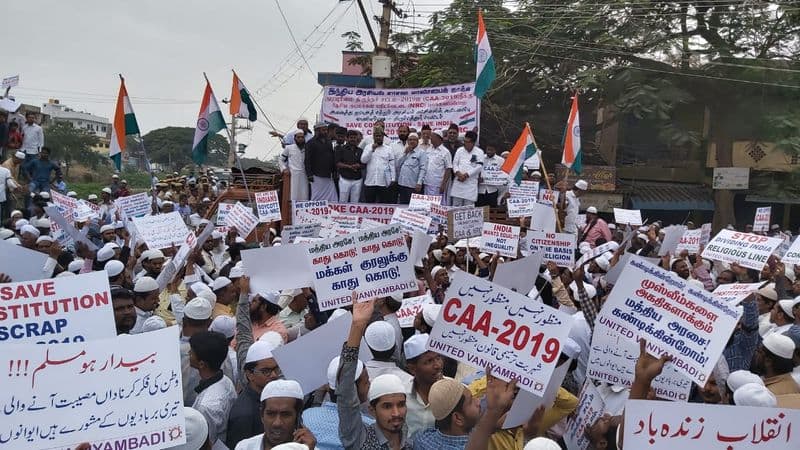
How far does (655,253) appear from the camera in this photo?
1123 cm

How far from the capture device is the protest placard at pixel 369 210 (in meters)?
11.5

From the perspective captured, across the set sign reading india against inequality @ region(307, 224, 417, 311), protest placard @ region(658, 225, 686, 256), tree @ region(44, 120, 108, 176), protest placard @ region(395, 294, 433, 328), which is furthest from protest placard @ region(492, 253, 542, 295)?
tree @ region(44, 120, 108, 176)

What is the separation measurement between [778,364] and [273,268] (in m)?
3.66

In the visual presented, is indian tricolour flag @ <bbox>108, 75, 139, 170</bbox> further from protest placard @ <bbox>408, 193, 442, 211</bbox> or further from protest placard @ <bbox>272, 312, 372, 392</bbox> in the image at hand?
protest placard @ <bbox>272, 312, 372, 392</bbox>

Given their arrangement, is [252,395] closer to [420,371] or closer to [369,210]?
[420,371]

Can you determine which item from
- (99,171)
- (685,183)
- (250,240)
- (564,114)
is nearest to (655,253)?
(250,240)

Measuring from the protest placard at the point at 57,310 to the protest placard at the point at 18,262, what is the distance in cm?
188

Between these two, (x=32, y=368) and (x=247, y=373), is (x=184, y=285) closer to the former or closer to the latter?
(x=247, y=373)

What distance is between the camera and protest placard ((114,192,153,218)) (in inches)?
422

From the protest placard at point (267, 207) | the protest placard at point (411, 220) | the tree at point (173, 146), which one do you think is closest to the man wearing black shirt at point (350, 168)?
the protest placard at point (267, 207)

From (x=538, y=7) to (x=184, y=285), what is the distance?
68.0 feet

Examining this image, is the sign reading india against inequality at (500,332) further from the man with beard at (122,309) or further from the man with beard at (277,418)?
the man with beard at (122,309)

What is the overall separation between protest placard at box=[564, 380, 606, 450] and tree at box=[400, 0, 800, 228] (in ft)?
64.2

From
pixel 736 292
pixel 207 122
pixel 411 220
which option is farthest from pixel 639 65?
pixel 736 292
